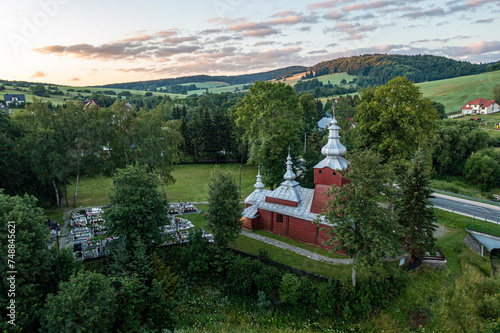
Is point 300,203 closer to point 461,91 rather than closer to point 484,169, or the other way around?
point 484,169

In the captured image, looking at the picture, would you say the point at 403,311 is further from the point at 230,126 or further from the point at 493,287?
the point at 230,126

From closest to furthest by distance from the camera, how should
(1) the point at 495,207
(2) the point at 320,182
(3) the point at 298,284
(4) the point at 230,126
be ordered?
(3) the point at 298,284, (2) the point at 320,182, (1) the point at 495,207, (4) the point at 230,126

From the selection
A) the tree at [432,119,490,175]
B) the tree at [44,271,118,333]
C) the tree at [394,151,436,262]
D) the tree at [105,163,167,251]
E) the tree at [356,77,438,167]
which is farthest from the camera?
the tree at [432,119,490,175]

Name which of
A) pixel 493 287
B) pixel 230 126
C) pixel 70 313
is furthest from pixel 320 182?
pixel 230 126

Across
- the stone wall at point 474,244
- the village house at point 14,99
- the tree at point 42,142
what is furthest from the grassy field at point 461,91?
the village house at point 14,99

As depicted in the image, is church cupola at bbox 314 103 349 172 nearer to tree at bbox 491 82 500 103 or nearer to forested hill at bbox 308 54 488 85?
tree at bbox 491 82 500 103

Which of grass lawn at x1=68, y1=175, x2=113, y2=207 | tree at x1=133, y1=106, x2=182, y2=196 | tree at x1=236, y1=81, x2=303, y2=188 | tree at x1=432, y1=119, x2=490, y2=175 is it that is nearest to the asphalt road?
tree at x1=432, y1=119, x2=490, y2=175

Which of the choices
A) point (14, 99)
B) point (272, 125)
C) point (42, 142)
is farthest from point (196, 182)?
point (14, 99)
